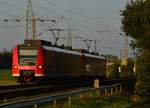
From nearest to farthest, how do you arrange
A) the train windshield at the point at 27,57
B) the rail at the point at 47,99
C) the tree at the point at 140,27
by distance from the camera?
the rail at the point at 47,99 < the tree at the point at 140,27 < the train windshield at the point at 27,57

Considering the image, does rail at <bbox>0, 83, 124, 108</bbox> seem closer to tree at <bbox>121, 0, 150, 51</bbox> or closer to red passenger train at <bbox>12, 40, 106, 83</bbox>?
tree at <bbox>121, 0, 150, 51</bbox>

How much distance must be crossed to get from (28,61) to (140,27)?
901 cm

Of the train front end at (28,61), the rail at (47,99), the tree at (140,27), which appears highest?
the tree at (140,27)

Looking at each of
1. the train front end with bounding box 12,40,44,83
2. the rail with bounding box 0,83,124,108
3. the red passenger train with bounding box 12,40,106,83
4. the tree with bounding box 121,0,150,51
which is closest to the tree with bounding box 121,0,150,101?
the tree with bounding box 121,0,150,51

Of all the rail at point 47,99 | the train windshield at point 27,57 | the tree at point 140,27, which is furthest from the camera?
the train windshield at point 27,57

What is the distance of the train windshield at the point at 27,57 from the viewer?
41.7 meters

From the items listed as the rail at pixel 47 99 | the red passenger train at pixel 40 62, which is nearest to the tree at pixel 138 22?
the rail at pixel 47 99

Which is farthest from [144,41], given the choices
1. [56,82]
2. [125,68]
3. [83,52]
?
[125,68]

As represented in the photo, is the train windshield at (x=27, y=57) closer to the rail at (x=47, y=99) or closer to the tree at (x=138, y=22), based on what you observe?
the rail at (x=47, y=99)

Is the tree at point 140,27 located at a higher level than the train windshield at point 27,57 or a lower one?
higher

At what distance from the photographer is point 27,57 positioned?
137 feet

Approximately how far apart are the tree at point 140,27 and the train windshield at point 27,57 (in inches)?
304

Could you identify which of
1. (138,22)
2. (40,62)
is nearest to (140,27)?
(138,22)

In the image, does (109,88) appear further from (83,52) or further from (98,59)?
(98,59)
